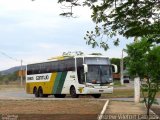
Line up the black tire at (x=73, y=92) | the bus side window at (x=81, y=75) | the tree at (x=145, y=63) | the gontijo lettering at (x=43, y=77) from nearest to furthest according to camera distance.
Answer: the tree at (x=145, y=63) < the bus side window at (x=81, y=75) < the black tire at (x=73, y=92) < the gontijo lettering at (x=43, y=77)

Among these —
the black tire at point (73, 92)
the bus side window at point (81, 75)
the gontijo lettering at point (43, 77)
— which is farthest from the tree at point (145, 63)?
the gontijo lettering at point (43, 77)

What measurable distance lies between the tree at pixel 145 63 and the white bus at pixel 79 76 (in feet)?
62.5

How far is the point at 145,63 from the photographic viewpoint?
19.6 metres

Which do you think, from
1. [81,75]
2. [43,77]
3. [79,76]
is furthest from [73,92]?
[43,77]

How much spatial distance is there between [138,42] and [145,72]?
1112mm

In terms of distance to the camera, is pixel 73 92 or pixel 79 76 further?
pixel 73 92

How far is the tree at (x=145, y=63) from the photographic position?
19.6 metres

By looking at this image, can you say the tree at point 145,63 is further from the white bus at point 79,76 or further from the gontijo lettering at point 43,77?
the gontijo lettering at point 43,77

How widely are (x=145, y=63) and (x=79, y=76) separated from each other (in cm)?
2098

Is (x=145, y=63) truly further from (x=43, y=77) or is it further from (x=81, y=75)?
(x=43, y=77)

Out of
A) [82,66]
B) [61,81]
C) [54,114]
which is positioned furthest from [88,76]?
[54,114]

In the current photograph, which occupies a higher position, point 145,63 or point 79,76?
point 145,63

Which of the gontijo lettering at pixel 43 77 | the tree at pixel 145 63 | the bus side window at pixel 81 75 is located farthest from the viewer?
the gontijo lettering at pixel 43 77

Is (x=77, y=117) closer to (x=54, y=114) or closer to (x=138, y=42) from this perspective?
(x=54, y=114)
